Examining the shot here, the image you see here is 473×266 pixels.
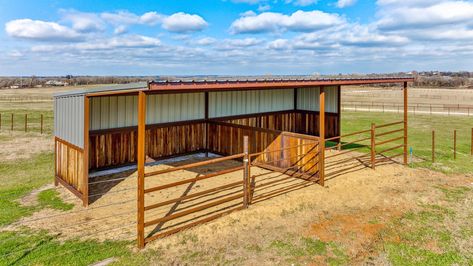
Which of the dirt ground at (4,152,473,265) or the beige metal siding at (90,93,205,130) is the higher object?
the beige metal siding at (90,93,205,130)

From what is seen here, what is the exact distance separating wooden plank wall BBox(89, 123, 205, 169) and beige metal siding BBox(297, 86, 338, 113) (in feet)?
16.2

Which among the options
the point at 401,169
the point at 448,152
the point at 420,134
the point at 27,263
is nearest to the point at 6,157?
the point at 27,263

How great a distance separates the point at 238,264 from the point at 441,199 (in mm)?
5750

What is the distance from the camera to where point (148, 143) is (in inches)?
451

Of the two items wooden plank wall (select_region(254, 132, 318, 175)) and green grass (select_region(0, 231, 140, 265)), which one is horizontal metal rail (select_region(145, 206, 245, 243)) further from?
wooden plank wall (select_region(254, 132, 318, 175))

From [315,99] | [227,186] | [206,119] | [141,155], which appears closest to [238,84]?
[227,186]

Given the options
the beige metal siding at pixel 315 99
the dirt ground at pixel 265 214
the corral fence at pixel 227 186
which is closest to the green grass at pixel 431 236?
the dirt ground at pixel 265 214

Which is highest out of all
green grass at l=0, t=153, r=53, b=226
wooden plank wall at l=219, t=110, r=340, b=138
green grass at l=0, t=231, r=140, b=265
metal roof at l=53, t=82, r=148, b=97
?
metal roof at l=53, t=82, r=148, b=97

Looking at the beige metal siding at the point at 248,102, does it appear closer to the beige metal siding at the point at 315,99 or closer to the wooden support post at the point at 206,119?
the wooden support post at the point at 206,119

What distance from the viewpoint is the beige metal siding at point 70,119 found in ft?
26.3

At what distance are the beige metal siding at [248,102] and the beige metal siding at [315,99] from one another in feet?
1.33

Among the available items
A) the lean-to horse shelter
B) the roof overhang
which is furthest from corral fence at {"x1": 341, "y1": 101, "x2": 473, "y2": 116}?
the roof overhang

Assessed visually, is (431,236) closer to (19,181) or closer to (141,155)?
(141,155)

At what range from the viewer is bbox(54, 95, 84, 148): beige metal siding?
8.02 meters
